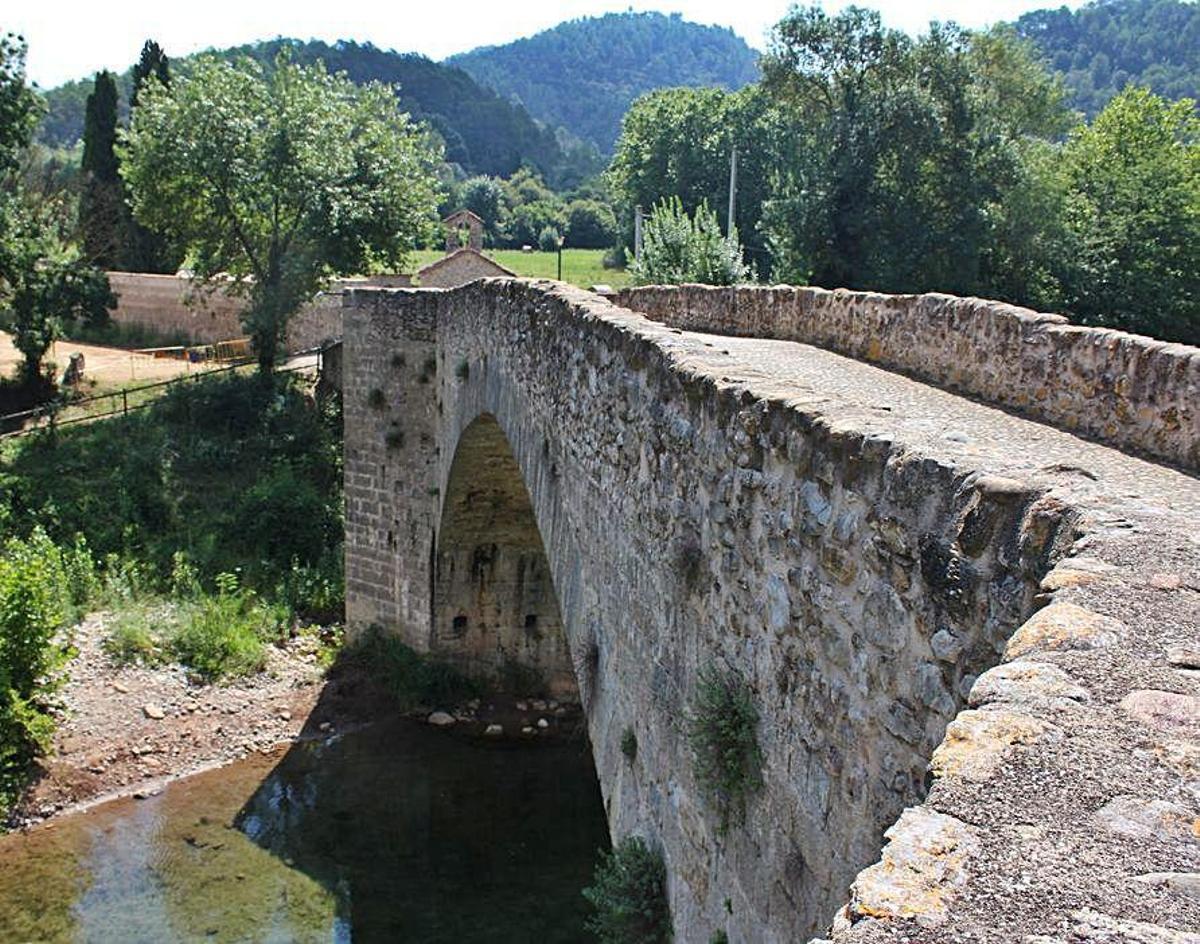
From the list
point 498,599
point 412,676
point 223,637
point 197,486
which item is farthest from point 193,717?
point 197,486

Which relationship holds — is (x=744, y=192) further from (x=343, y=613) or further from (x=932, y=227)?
(x=343, y=613)

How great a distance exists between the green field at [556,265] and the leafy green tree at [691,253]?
2199cm

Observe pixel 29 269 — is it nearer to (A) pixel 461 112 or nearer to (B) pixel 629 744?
(B) pixel 629 744

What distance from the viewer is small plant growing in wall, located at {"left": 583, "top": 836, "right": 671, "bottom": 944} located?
6211 mm

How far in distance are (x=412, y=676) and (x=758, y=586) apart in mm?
14079

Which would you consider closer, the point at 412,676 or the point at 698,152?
the point at 412,676

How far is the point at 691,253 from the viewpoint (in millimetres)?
26000

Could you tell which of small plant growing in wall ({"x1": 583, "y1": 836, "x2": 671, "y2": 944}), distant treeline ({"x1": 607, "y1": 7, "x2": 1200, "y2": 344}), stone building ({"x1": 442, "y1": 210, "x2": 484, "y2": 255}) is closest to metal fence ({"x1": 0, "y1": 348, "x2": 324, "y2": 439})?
distant treeline ({"x1": 607, "y1": 7, "x2": 1200, "y2": 344})

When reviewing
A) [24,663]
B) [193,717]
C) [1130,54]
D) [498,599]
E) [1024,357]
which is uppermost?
[1130,54]

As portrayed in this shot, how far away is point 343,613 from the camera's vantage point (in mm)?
20750

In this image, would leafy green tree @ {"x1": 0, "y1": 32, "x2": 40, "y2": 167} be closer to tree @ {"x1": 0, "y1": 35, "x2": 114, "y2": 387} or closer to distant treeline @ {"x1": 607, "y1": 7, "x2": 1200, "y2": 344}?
tree @ {"x1": 0, "y1": 35, "x2": 114, "y2": 387}

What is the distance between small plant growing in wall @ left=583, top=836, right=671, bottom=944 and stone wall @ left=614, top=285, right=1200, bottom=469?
11.5 ft

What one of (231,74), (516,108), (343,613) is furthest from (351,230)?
(516,108)

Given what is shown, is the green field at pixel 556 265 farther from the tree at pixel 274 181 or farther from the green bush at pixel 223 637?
the green bush at pixel 223 637
